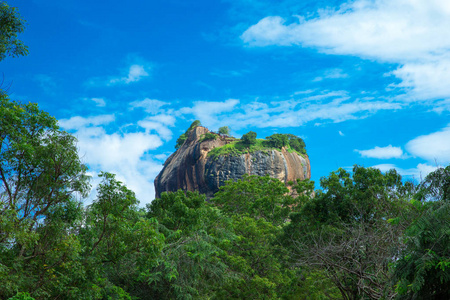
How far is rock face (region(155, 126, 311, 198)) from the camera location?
5309 cm

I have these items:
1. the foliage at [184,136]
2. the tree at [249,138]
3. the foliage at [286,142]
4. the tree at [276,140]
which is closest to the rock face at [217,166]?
the tree at [276,140]

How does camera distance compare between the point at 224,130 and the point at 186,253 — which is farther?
the point at 224,130

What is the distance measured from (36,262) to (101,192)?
8.42 ft

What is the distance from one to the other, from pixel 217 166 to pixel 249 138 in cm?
596

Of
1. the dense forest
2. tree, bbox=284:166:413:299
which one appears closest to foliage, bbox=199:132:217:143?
the dense forest

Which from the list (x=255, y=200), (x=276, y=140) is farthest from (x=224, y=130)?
(x=255, y=200)

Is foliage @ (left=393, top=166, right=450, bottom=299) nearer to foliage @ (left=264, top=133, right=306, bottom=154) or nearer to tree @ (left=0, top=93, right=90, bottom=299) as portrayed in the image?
tree @ (left=0, top=93, right=90, bottom=299)

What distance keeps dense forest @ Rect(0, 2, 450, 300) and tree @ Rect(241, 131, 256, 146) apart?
32.2 m

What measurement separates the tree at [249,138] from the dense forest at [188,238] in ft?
106

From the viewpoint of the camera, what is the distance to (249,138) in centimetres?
5556

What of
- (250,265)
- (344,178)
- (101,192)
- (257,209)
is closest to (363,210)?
(344,178)

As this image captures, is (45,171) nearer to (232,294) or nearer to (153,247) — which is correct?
(153,247)

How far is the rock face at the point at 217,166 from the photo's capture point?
53.1 meters

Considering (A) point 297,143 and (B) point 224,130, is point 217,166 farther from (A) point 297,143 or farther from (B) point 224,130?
(A) point 297,143
